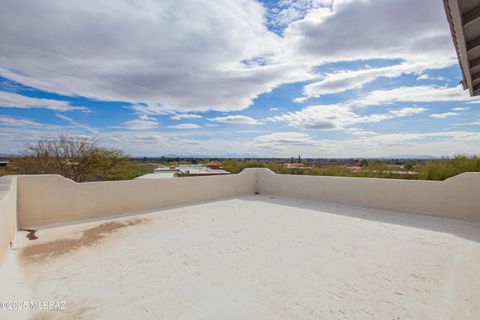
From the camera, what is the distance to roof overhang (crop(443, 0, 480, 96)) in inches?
80.3

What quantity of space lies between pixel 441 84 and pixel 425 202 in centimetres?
460

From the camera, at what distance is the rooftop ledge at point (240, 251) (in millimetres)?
2053

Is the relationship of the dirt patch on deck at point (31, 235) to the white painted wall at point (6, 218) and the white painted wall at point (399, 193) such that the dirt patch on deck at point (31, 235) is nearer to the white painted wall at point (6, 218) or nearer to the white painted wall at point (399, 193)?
the white painted wall at point (6, 218)

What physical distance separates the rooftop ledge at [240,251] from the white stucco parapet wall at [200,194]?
0.08 ft

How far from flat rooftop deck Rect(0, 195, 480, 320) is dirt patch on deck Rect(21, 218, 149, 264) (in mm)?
18

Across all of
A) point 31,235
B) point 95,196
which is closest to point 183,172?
point 95,196

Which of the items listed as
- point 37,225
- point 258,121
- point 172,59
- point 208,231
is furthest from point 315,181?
point 258,121

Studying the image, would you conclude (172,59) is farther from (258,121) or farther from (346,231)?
(258,121)

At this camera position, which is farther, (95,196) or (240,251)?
(95,196)

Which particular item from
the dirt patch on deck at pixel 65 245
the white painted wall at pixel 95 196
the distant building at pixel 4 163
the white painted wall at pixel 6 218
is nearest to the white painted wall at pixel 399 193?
the white painted wall at pixel 95 196

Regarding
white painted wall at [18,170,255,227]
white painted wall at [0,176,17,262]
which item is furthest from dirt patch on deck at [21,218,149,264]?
white painted wall at [18,170,255,227]

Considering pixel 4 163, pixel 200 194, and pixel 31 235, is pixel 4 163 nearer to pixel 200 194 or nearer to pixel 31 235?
pixel 31 235

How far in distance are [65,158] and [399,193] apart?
1400 cm

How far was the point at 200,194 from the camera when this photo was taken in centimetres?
727
